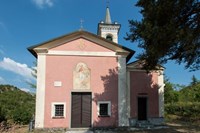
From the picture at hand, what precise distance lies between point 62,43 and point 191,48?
10102 millimetres

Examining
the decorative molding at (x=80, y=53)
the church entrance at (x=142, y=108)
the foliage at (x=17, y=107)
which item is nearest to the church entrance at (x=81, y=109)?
the decorative molding at (x=80, y=53)

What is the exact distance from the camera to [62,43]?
787 inches

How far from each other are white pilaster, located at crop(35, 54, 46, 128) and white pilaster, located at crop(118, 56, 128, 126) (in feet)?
19.3

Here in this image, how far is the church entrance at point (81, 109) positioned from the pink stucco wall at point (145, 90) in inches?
153

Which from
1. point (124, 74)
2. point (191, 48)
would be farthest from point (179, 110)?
point (191, 48)

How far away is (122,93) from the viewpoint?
20.0 meters

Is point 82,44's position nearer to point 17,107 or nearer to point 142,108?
point 142,108

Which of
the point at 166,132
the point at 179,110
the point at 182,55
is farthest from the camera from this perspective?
the point at 179,110

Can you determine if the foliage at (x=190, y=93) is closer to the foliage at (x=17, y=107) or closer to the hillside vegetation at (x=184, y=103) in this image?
the hillside vegetation at (x=184, y=103)

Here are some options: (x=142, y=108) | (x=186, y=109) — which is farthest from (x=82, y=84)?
(x=186, y=109)

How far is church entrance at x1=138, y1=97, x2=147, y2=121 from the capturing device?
21531mm

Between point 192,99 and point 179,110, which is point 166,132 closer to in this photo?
point 179,110

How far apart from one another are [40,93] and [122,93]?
630 centimetres

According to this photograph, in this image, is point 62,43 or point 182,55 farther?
point 62,43
